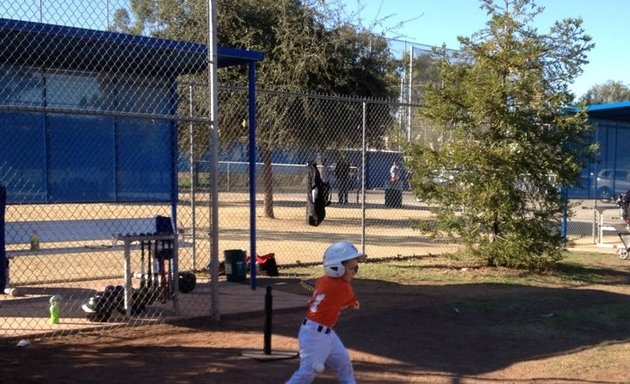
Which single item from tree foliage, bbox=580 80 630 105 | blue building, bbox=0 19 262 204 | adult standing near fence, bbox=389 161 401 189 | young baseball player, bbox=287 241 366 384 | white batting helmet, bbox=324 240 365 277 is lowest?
young baseball player, bbox=287 241 366 384

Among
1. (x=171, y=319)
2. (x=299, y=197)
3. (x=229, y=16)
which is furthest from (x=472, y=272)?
(x=299, y=197)

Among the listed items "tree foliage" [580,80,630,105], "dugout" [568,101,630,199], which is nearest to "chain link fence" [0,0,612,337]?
"dugout" [568,101,630,199]

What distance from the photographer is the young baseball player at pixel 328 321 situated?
5398mm

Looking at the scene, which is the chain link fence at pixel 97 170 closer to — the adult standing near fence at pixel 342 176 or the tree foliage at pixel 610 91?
the adult standing near fence at pixel 342 176

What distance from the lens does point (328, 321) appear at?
217 inches

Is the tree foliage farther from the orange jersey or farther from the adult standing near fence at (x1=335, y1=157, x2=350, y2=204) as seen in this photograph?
the orange jersey

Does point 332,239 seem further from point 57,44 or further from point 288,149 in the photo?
point 57,44

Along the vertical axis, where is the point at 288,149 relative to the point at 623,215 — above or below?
above

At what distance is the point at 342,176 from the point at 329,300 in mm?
17108

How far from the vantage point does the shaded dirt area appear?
6.64 m

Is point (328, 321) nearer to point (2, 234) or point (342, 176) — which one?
point (2, 234)

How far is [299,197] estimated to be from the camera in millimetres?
27453

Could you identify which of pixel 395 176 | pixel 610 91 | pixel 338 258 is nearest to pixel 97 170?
pixel 338 258

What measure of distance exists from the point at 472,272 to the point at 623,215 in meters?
5.22
